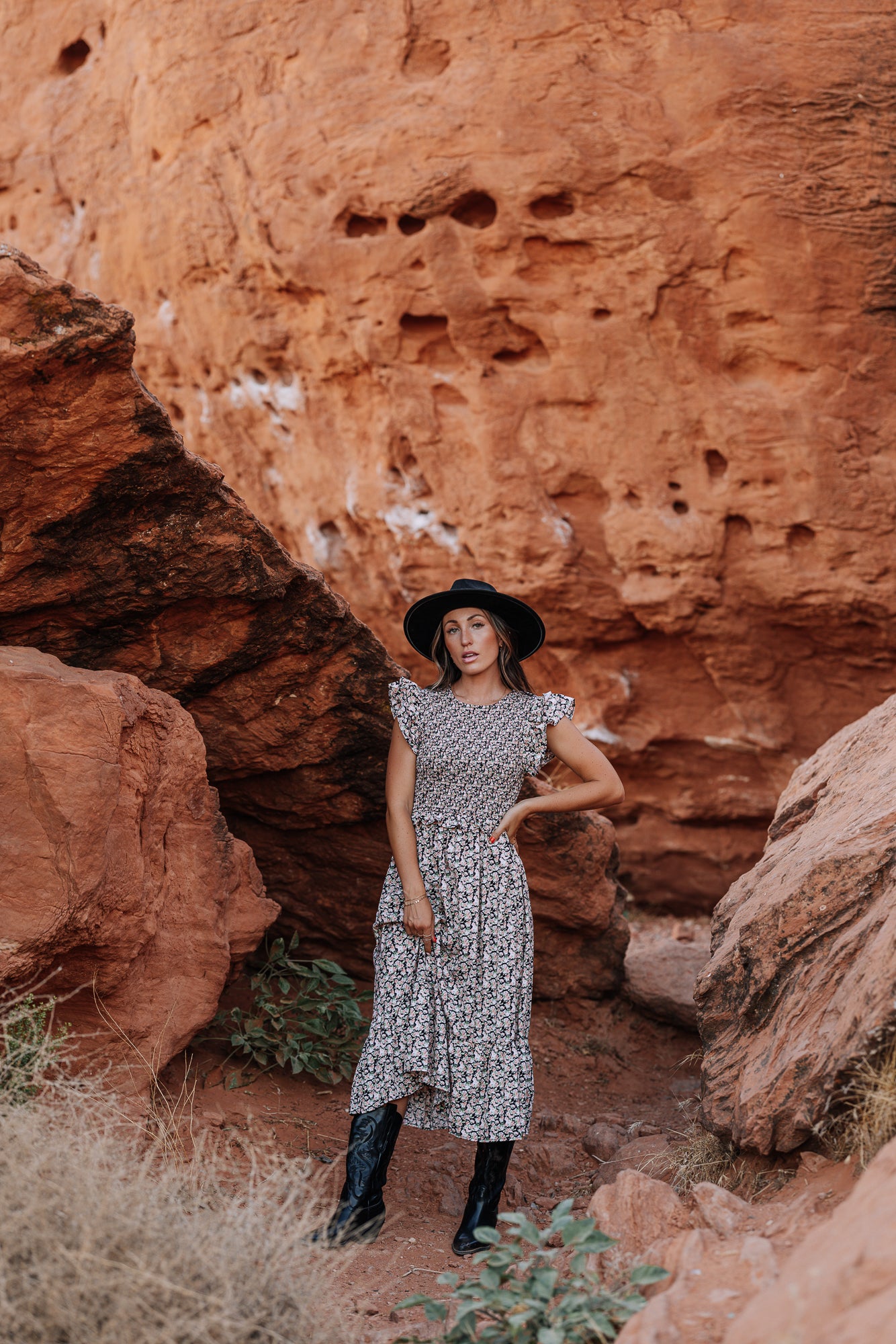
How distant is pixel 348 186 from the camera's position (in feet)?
22.2

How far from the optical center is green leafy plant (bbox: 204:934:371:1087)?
166 inches

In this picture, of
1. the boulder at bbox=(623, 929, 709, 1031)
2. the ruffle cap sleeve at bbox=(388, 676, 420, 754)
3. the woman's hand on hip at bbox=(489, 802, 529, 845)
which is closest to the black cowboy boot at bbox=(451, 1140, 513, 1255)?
the woman's hand on hip at bbox=(489, 802, 529, 845)

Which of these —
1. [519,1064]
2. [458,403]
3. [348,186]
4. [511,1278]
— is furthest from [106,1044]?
[348,186]

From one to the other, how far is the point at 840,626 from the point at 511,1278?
16.3 feet

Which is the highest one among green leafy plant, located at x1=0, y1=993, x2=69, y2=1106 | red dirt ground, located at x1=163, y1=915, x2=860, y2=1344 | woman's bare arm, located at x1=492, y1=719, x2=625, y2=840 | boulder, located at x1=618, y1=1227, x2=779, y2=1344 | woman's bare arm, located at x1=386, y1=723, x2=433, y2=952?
woman's bare arm, located at x1=492, y1=719, x2=625, y2=840

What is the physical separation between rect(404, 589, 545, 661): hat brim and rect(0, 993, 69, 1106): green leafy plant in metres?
1.61

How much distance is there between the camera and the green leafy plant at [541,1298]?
2.29 meters

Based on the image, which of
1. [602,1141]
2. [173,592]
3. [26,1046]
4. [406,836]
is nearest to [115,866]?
[26,1046]

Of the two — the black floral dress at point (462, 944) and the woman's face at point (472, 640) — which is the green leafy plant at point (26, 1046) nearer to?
the black floral dress at point (462, 944)

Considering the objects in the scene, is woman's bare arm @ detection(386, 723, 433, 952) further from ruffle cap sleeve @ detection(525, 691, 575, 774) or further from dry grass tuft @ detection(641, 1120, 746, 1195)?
dry grass tuft @ detection(641, 1120, 746, 1195)

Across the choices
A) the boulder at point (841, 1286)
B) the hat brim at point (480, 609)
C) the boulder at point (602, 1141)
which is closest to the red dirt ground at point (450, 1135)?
the boulder at point (602, 1141)

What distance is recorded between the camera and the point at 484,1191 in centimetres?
341

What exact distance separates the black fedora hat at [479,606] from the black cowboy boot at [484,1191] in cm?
152

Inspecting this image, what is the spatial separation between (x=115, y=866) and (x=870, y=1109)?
7.03 feet
